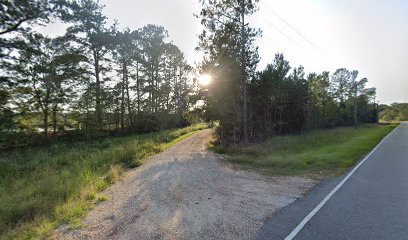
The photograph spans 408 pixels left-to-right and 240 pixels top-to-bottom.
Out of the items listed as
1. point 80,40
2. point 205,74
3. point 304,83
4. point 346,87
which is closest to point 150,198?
point 205,74

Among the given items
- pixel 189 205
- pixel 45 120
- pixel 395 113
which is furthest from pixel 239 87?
pixel 395 113

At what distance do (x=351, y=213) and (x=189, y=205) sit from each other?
384cm

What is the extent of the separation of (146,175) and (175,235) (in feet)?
20.9

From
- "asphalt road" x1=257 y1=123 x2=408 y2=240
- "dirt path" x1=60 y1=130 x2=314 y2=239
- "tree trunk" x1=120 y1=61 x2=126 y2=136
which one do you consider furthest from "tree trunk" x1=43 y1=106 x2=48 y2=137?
"asphalt road" x1=257 y1=123 x2=408 y2=240

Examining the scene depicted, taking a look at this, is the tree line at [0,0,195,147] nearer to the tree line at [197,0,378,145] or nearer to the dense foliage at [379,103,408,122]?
the tree line at [197,0,378,145]

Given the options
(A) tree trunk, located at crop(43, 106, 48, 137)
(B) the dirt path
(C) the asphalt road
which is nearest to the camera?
(C) the asphalt road

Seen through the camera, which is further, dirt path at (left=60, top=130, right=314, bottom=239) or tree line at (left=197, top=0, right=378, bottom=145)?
tree line at (left=197, top=0, right=378, bottom=145)

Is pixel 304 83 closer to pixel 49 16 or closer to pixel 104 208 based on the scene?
pixel 49 16

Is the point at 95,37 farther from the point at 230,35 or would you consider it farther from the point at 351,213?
the point at 351,213

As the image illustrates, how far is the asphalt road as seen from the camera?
5012 mm

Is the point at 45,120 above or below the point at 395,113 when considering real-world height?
below

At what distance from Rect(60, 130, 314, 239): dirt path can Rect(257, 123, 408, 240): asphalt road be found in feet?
1.37

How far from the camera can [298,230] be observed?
16.8 ft

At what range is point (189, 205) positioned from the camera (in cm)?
708
